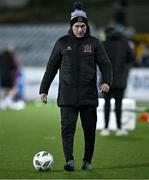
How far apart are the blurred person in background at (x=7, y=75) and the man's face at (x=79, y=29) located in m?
13.7

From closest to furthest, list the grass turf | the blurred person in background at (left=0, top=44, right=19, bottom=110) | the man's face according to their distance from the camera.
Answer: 1. the grass turf
2. the man's face
3. the blurred person in background at (left=0, top=44, right=19, bottom=110)

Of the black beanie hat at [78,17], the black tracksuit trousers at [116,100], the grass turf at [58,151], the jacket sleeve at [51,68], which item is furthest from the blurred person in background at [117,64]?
the black beanie hat at [78,17]

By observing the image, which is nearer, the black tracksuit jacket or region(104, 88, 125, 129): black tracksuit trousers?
the black tracksuit jacket

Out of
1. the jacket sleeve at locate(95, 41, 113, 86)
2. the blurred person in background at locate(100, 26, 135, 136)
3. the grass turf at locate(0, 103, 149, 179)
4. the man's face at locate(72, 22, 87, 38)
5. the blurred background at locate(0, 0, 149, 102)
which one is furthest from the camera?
the blurred background at locate(0, 0, 149, 102)

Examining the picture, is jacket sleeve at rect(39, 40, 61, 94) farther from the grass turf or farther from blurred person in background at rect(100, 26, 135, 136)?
blurred person in background at rect(100, 26, 135, 136)

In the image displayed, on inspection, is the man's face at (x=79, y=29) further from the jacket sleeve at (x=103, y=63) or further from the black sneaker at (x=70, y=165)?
the black sneaker at (x=70, y=165)

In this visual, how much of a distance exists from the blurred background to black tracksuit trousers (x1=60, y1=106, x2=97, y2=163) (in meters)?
16.2

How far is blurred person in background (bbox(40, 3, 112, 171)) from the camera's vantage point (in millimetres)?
10039

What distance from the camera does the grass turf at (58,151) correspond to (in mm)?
9867

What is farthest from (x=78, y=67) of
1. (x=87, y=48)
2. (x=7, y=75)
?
(x=7, y=75)

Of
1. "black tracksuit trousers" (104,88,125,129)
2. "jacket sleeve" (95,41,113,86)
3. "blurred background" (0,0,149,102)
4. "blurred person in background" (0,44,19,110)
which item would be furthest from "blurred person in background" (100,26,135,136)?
"blurred background" (0,0,149,102)

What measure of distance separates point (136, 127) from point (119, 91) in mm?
2829

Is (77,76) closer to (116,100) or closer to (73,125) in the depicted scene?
(73,125)

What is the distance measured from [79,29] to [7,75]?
1402 centimetres
